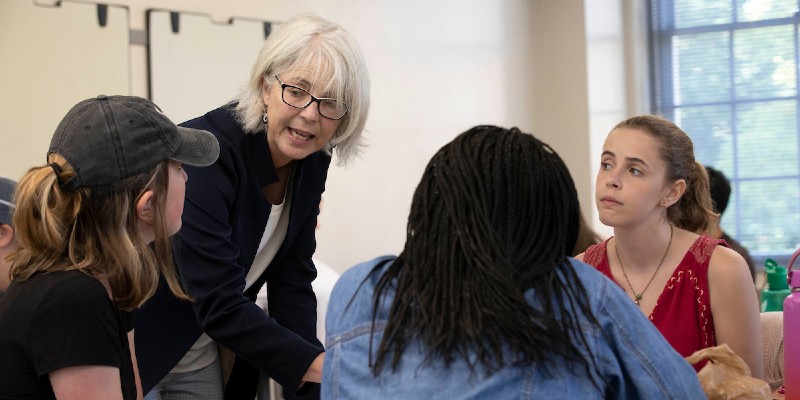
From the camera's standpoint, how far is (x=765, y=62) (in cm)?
603

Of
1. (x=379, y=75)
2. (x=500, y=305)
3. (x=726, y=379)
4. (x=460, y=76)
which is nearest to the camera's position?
(x=500, y=305)

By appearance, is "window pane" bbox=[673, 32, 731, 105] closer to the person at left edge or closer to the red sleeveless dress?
the red sleeveless dress

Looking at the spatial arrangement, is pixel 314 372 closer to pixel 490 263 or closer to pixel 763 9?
pixel 490 263

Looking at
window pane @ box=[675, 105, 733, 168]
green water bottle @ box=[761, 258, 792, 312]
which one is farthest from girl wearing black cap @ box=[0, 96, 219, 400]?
window pane @ box=[675, 105, 733, 168]

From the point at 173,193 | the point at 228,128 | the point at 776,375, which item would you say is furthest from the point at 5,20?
the point at 776,375

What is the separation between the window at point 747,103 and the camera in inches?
235

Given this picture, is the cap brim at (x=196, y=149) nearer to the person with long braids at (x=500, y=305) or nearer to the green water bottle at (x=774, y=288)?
the person with long braids at (x=500, y=305)

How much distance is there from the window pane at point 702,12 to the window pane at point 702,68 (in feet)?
0.27

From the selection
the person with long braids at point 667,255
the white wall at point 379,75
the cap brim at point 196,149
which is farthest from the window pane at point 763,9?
the cap brim at point 196,149

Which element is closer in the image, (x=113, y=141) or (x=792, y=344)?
(x=113, y=141)

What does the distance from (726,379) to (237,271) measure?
81 centimetres

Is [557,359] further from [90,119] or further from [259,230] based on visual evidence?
[259,230]

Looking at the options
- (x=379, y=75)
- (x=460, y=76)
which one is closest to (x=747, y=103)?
(x=460, y=76)

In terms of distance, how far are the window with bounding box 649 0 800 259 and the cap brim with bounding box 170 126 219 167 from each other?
5164mm
